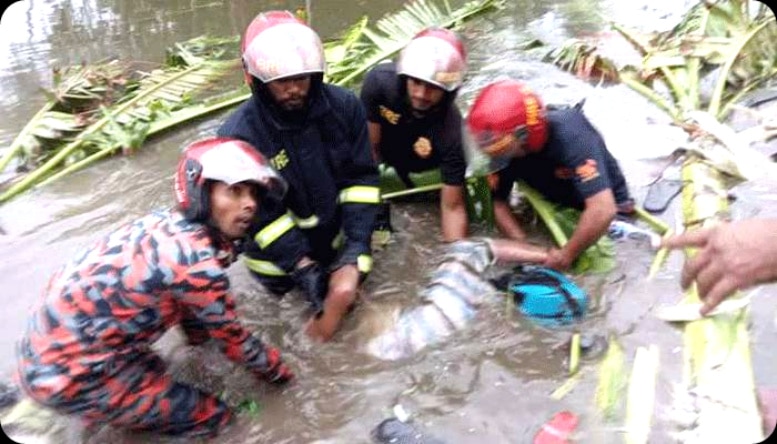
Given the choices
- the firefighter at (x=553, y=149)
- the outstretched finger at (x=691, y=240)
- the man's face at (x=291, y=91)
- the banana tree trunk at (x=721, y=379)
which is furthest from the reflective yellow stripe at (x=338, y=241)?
the outstretched finger at (x=691, y=240)

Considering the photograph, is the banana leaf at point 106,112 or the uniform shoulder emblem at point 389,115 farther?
the banana leaf at point 106,112

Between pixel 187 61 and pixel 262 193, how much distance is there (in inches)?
150

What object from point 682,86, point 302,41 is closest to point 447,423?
point 302,41

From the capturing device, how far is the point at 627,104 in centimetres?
606

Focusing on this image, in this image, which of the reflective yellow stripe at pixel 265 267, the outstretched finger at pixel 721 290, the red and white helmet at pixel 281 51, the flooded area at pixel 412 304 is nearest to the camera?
the outstretched finger at pixel 721 290

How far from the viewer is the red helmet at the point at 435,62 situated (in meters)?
4.04

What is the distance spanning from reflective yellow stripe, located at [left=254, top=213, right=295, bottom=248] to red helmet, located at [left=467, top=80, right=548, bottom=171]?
1.05 meters

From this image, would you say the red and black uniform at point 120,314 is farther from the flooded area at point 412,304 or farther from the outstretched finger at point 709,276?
the outstretched finger at point 709,276

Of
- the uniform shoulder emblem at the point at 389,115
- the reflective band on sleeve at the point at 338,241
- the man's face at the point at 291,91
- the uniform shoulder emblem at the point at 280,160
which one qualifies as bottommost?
the reflective band on sleeve at the point at 338,241

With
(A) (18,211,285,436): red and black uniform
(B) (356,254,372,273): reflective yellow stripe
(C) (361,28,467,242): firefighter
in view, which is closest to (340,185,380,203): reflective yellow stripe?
(B) (356,254,372,273): reflective yellow stripe

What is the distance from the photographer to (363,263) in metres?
4.13

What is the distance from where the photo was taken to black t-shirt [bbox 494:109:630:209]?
393 centimetres

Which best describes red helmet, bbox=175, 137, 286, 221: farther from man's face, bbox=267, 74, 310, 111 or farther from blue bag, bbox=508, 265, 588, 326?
blue bag, bbox=508, 265, 588, 326

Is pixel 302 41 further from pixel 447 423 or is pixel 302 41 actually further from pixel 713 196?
pixel 713 196
